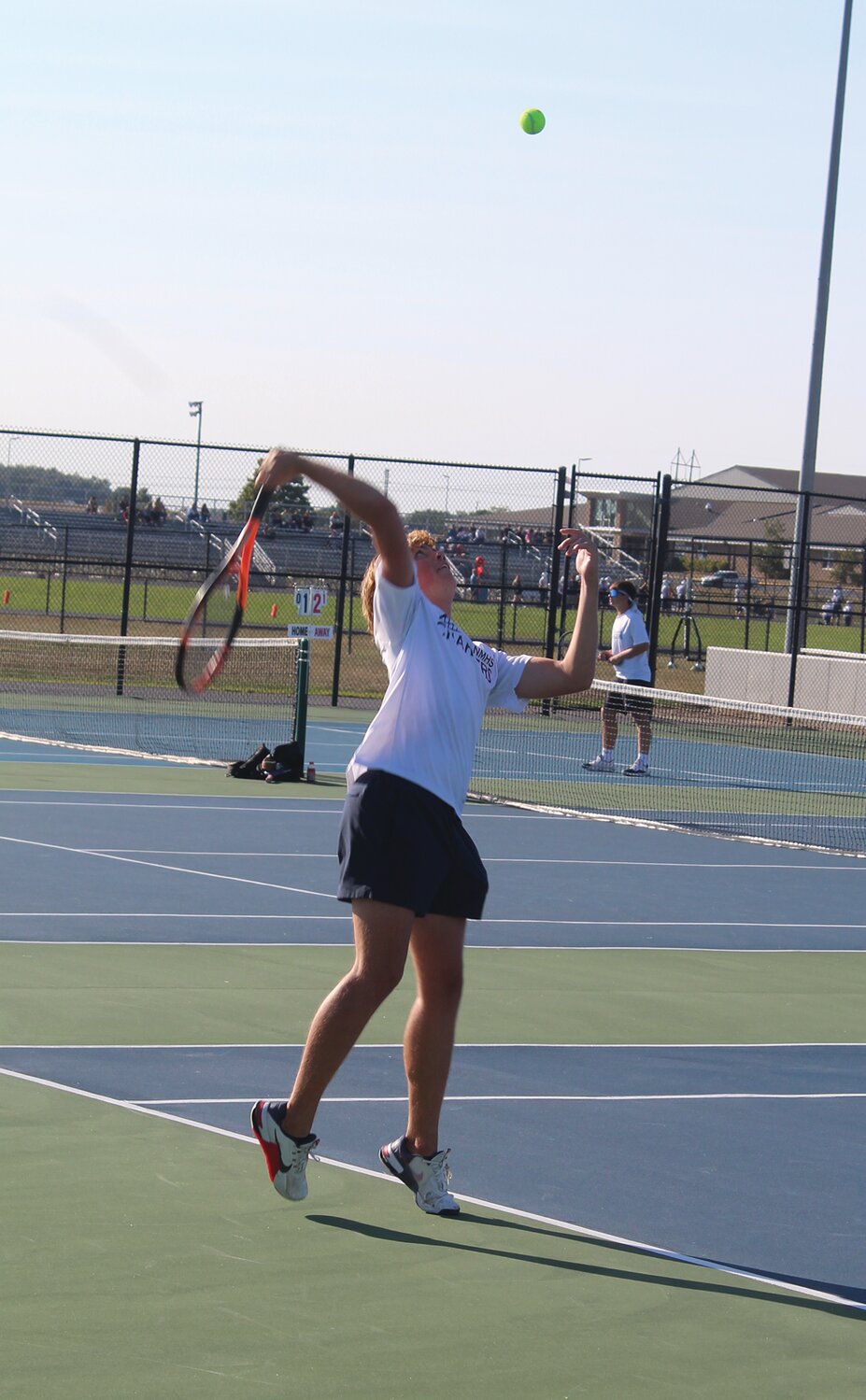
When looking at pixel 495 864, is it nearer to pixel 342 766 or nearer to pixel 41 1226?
pixel 342 766

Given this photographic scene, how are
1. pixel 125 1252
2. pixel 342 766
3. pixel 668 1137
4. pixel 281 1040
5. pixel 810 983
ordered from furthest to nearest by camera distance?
pixel 342 766 < pixel 810 983 < pixel 281 1040 < pixel 668 1137 < pixel 125 1252

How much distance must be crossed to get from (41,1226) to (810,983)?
4.76 metres

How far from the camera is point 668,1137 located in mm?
5695

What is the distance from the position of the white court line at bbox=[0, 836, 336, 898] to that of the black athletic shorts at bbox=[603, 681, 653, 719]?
691 centimetres

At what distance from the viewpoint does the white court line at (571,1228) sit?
14.4 ft

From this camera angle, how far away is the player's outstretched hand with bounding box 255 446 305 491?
14.0 feet

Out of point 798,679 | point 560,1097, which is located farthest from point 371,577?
point 798,679

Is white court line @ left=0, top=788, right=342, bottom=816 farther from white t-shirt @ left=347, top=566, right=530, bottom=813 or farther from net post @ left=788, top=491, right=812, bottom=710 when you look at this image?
net post @ left=788, top=491, right=812, bottom=710

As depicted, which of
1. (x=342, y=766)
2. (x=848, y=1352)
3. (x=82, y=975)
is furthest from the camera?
(x=342, y=766)

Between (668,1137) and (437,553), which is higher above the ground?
(437,553)

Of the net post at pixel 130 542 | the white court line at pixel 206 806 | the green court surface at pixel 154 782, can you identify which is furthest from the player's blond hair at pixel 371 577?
the net post at pixel 130 542

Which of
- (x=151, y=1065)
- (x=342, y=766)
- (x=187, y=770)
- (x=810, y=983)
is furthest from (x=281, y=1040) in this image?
(x=342, y=766)

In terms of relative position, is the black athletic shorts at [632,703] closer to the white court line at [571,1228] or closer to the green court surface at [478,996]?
the green court surface at [478,996]

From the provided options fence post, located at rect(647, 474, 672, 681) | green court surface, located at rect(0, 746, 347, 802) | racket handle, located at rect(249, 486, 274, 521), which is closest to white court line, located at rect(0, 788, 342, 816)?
green court surface, located at rect(0, 746, 347, 802)
